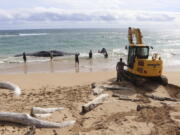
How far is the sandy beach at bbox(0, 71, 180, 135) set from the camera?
8.10m

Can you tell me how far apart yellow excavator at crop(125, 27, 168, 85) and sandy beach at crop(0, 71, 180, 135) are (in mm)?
440

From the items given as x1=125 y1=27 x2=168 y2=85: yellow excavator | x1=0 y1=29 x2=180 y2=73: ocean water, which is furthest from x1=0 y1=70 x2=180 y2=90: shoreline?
x1=0 y1=29 x2=180 y2=73: ocean water

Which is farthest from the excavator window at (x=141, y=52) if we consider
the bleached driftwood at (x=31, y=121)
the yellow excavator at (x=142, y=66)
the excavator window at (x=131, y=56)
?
the bleached driftwood at (x=31, y=121)

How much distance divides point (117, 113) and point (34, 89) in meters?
5.86

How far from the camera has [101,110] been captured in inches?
392

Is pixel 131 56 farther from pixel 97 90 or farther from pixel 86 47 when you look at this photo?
pixel 86 47

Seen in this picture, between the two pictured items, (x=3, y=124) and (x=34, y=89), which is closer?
(x=3, y=124)

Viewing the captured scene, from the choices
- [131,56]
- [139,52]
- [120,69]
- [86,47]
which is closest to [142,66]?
[139,52]

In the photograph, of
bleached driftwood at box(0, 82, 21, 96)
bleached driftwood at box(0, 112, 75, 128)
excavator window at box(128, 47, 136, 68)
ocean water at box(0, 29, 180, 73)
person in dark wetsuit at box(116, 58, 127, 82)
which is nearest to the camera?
bleached driftwood at box(0, 112, 75, 128)

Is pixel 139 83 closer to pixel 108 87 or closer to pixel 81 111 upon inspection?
pixel 108 87

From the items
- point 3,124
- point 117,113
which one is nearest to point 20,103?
point 3,124

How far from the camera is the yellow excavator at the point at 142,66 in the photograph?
1328 centimetres

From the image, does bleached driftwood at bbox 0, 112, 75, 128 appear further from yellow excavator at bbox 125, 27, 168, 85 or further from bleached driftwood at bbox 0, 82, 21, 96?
yellow excavator at bbox 125, 27, 168, 85

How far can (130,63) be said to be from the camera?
14.6 metres
